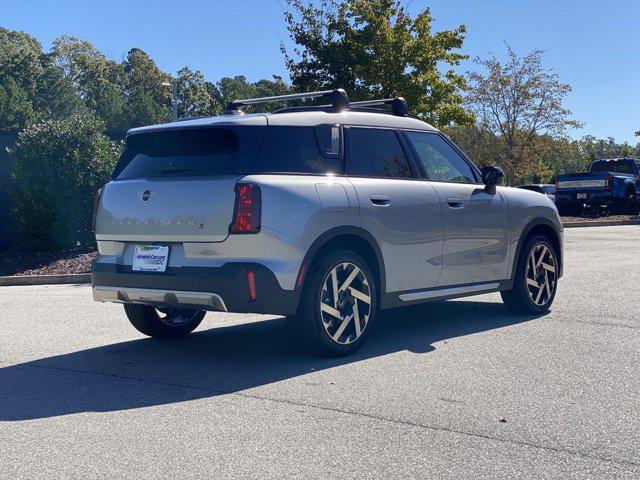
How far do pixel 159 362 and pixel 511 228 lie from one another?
3599mm

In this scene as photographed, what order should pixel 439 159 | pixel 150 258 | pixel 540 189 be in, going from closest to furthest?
pixel 150 258, pixel 439 159, pixel 540 189

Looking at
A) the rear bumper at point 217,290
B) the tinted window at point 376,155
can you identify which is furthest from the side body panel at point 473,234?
the rear bumper at point 217,290

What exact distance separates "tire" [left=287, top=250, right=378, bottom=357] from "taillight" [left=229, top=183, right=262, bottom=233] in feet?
2.07

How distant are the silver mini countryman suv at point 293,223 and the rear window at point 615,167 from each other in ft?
88.4

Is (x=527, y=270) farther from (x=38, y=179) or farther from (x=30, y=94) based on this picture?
(x=30, y=94)

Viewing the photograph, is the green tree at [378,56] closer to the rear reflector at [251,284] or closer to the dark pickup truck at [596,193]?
the dark pickup truck at [596,193]

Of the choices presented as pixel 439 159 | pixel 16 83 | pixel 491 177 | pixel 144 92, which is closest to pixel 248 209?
pixel 439 159

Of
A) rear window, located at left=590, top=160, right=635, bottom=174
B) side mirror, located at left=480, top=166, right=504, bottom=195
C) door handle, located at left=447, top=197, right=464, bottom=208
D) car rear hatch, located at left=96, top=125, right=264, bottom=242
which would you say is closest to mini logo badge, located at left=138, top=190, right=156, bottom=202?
car rear hatch, located at left=96, top=125, right=264, bottom=242

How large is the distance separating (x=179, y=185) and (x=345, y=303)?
155 cm

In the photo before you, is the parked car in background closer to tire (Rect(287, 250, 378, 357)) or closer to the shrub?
tire (Rect(287, 250, 378, 357))

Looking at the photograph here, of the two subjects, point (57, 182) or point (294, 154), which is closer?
point (294, 154)

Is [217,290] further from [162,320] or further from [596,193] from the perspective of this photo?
[596,193]

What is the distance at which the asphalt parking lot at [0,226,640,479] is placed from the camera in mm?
4090

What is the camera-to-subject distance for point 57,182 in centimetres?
1683
